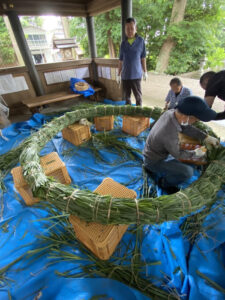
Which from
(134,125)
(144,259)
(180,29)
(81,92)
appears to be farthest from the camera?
(180,29)

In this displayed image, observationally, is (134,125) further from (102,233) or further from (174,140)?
(102,233)

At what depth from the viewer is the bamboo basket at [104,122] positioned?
3.31m

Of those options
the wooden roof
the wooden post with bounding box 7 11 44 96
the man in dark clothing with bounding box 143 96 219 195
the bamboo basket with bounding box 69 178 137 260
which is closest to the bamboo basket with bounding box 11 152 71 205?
the bamboo basket with bounding box 69 178 137 260

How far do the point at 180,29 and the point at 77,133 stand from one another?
29.6 feet

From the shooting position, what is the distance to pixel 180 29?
818cm

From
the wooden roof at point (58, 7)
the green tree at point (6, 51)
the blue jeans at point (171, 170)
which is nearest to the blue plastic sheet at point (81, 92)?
the wooden roof at point (58, 7)

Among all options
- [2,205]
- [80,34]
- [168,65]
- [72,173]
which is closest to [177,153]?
[72,173]

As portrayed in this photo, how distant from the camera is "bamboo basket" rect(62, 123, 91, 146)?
293 cm

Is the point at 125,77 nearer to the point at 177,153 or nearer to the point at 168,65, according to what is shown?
the point at 177,153

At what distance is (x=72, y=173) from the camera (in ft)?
8.01

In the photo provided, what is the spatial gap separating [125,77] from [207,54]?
8844 mm

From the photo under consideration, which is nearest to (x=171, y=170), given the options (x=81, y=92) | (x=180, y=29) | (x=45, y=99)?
(x=81, y=92)

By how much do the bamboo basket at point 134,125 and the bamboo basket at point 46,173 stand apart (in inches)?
62.8

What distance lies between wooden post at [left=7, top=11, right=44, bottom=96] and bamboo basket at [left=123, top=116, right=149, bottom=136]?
2907 millimetres
